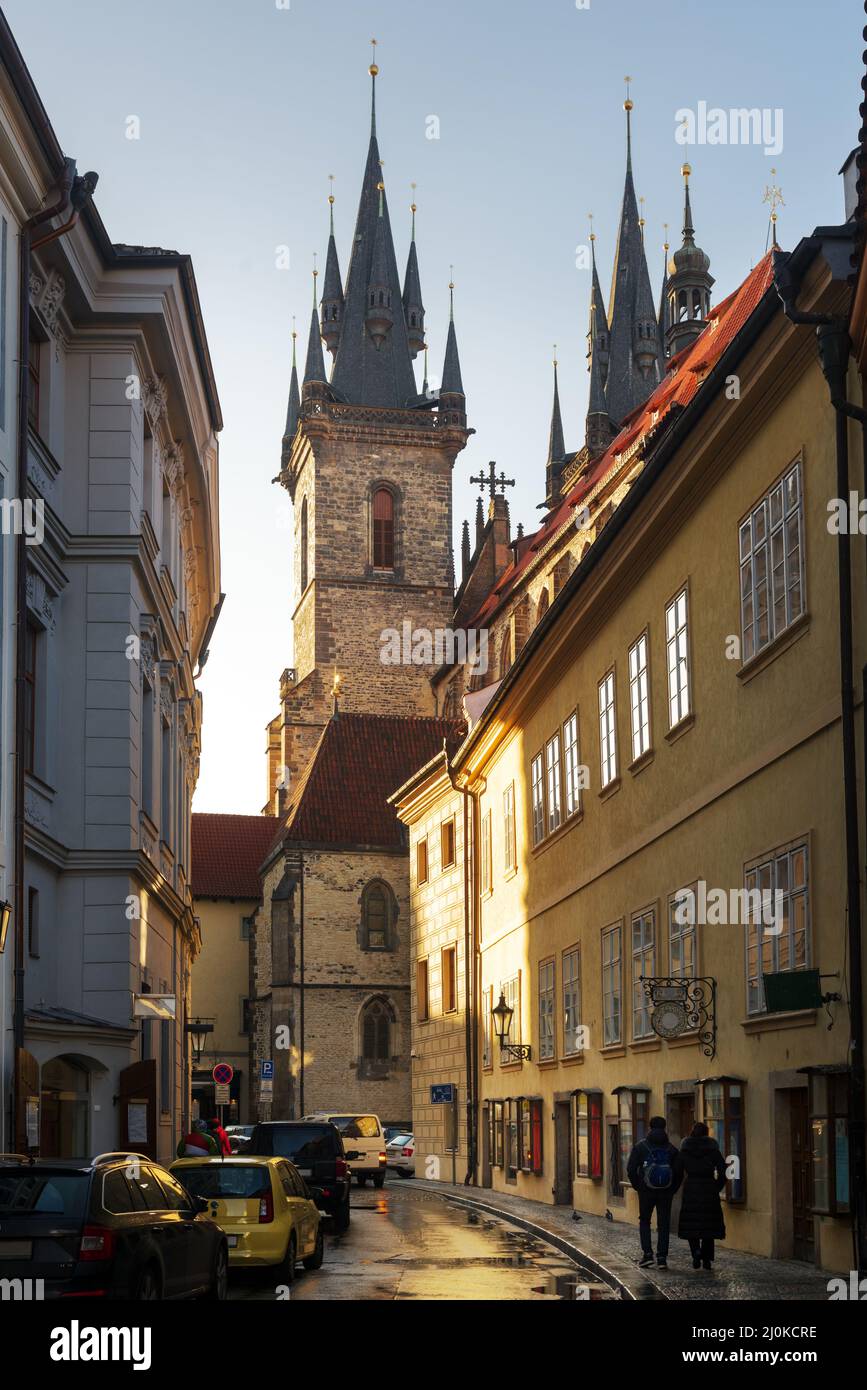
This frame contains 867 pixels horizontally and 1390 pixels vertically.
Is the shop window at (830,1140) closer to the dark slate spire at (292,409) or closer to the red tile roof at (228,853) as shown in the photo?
the red tile roof at (228,853)

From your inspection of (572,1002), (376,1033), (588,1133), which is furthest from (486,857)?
(376,1033)

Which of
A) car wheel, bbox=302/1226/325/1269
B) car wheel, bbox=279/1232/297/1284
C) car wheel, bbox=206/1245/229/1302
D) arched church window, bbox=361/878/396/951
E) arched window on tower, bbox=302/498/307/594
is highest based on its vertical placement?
arched window on tower, bbox=302/498/307/594

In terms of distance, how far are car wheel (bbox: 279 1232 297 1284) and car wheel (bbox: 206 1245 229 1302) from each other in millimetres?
2242

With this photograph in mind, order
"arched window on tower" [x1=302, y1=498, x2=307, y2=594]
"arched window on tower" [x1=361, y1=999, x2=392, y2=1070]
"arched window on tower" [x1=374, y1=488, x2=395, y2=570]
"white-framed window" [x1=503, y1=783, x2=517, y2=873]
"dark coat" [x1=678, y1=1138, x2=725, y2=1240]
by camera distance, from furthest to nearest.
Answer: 1. "arched window on tower" [x1=302, y1=498, x2=307, y2=594]
2. "arched window on tower" [x1=374, y1=488, x2=395, y2=570]
3. "arched window on tower" [x1=361, y1=999, x2=392, y2=1070]
4. "white-framed window" [x1=503, y1=783, x2=517, y2=873]
5. "dark coat" [x1=678, y1=1138, x2=725, y2=1240]

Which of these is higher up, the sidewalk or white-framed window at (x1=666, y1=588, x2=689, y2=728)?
white-framed window at (x1=666, y1=588, x2=689, y2=728)

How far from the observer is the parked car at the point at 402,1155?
49844 mm

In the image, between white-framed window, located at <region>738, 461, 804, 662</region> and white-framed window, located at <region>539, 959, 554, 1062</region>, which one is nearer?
white-framed window, located at <region>738, 461, 804, 662</region>

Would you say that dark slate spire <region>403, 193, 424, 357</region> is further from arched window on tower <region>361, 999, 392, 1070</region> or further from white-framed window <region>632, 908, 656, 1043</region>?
white-framed window <region>632, 908, 656, 1043</region>

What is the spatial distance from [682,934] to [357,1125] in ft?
73.4

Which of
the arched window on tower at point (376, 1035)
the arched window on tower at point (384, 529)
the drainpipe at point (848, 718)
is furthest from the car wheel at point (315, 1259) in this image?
the arched window on tower at point (384, 529)

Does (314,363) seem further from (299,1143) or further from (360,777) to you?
(299,1143)

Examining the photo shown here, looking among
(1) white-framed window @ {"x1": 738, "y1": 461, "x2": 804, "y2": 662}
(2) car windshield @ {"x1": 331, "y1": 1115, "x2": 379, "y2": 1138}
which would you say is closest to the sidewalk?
(1) white-framed window @ {"x1": 738, "y1": 461, "x2": 804, "y2": 662}

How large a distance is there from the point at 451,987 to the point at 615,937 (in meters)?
19.6

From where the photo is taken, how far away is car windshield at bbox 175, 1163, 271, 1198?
683 inches
